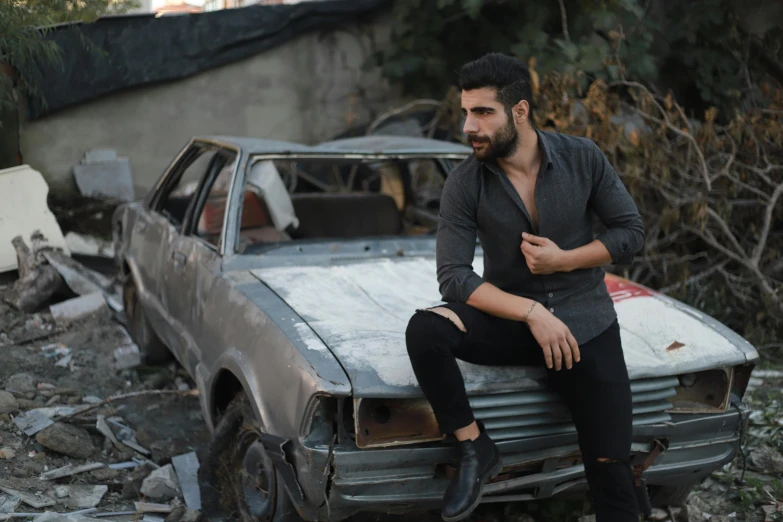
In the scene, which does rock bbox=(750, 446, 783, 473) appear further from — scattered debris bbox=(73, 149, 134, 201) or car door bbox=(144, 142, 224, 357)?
scattered debris bbox=(73, 149, 134, 201)

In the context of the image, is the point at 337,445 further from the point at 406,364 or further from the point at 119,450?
the point at 119,450

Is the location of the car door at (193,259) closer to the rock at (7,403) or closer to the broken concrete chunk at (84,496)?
the broken concrete chunk at (84,496)

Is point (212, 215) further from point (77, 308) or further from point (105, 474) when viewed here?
point (77, 308)

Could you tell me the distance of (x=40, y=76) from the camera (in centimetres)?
723

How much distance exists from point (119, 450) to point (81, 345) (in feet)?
5.38

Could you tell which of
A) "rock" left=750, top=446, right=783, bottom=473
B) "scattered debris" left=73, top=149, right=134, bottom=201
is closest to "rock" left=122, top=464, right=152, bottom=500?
"rock" left=750, top=446, right=783, bottom=473

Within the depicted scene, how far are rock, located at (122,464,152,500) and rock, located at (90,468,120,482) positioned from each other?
0.24ft

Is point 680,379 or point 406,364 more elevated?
point 406,364

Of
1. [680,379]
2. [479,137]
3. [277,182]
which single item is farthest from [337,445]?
[277,182]

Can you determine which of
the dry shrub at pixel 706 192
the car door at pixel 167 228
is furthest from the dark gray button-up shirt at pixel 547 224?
the dry shrub at pixel 706 192

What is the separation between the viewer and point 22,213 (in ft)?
20.3

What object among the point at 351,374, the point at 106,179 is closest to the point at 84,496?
the point at 351,374

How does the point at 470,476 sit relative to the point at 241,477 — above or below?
above

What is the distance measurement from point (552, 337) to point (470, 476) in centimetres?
50
